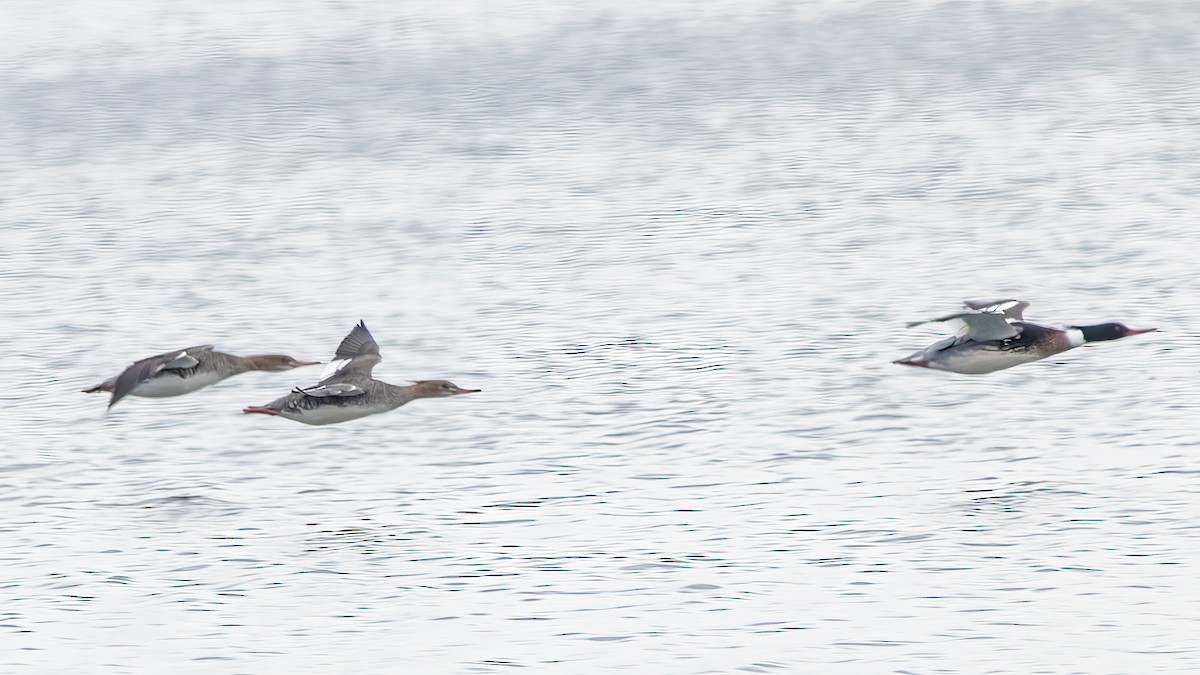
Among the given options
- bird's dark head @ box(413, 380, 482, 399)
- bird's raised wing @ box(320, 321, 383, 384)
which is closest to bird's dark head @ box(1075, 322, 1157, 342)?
bird's dark head @ box(413, 380, 482, 399)

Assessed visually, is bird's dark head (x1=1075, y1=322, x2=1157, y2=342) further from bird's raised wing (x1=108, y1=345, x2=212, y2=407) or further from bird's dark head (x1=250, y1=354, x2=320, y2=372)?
bird's raised wing (x1=108, y1=345, x2=212, y2=407)

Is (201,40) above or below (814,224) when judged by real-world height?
above

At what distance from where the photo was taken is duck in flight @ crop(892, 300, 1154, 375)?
60.5ft

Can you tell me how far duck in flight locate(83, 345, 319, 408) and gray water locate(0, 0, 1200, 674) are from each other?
3.32 feet

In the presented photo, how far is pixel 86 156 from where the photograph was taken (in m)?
35.9

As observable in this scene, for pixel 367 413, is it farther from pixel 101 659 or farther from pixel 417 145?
pixel 417 145

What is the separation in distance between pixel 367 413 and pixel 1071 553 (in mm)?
6883

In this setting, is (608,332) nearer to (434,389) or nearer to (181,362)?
(434,389)

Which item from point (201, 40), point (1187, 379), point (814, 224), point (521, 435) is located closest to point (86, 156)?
point (201, 40)

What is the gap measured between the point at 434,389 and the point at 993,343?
5865mm

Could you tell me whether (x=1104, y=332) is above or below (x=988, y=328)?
below

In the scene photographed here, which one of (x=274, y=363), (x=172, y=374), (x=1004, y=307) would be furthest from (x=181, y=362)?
(x=1004, y=307)

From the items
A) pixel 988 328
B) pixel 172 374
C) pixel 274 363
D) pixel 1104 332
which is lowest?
pixel 1104 332

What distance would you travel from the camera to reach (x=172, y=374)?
18094 mm
